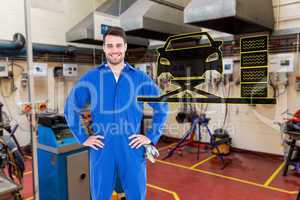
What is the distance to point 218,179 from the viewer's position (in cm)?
332

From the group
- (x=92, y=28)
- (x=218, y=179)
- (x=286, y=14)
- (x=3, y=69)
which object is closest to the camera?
(x=218, y=179)

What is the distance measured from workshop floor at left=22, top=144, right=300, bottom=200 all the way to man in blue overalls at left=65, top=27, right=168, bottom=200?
1451mm

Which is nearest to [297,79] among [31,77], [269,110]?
[269,110]

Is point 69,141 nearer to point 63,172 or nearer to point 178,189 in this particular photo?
point 63,172

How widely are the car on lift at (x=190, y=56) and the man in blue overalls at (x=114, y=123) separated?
9.4 inches

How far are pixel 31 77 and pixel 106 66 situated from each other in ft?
1.77

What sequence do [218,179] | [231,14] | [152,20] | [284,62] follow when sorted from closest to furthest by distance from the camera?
[231,14], [218,179], [284,62], [152,20]

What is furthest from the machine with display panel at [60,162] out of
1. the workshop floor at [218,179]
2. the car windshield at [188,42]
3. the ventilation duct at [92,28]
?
the ventilation duct at [92,28]

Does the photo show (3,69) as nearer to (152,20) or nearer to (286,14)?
(152,20)

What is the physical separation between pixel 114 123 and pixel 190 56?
0.58 m

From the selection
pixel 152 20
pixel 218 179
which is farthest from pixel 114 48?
pixel 218 179

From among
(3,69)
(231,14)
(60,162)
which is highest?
(231,14)

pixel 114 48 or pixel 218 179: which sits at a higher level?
pixel 114 48

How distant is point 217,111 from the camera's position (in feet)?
15.3
